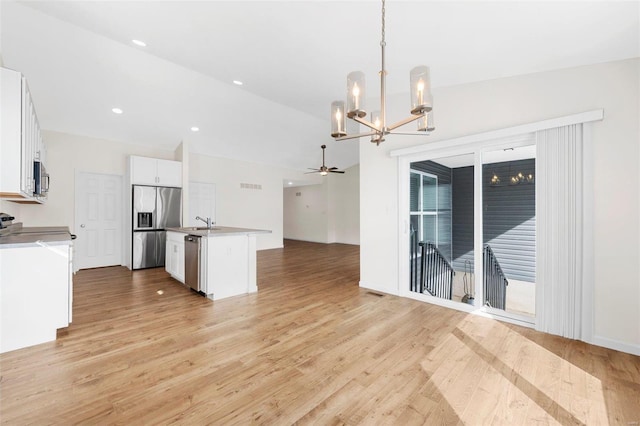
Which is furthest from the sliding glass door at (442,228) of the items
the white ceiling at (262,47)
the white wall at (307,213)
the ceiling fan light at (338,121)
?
the white wall at (307,213)

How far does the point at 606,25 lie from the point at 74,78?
21.3ft

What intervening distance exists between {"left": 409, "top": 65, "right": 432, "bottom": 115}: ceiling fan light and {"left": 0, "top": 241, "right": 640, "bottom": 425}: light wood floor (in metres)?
1.98

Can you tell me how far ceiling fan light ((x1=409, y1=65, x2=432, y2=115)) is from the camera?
1938mm

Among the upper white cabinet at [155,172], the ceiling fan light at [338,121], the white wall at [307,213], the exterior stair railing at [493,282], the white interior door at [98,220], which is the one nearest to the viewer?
the ceiling fan light at [338,121]

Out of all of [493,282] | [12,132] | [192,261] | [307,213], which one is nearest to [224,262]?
[192,261]

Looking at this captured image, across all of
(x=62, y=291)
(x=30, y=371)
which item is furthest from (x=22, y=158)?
(x=30, y=371)

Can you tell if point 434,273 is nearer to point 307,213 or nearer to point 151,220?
point 151,220

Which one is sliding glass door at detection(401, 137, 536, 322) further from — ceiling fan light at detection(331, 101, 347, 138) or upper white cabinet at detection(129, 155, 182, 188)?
upper white cabinet at detection(129, 155, 182, 188)

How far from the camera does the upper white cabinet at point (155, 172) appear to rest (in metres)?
5.83

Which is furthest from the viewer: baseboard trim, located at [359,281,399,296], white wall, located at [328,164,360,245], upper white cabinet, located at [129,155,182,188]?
white wall, located at [328,164,360,245]

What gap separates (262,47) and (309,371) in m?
3.32

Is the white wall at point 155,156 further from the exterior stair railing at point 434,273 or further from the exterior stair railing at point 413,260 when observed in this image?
the exterior stair railing at point 434,273

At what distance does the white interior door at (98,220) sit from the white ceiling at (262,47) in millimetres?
1056

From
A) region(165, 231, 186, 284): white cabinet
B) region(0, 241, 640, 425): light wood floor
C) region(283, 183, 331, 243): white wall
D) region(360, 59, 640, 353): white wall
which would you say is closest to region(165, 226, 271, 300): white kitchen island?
region(165, 231, 186, 284): white cabinet
